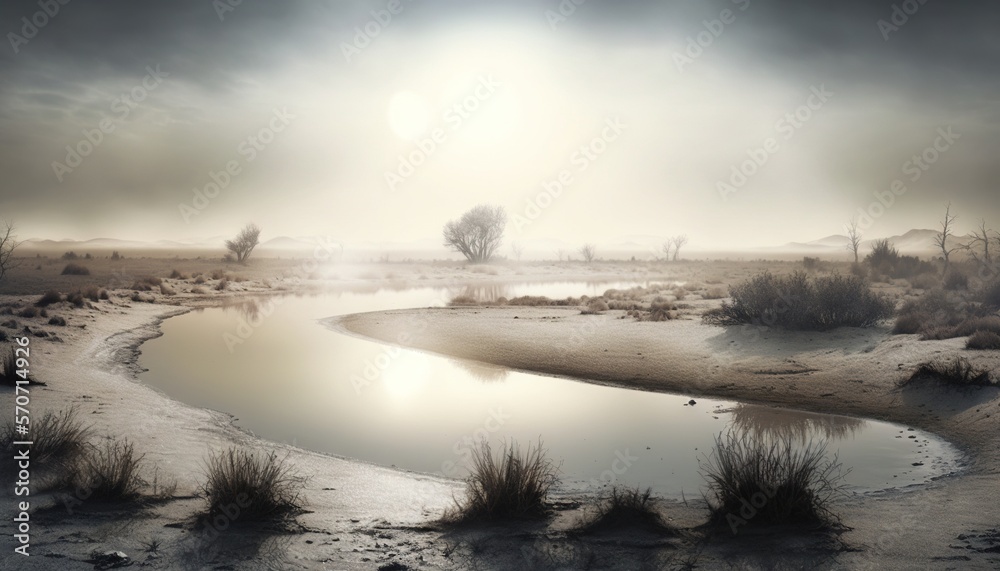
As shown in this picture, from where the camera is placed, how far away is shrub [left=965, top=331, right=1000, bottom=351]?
9.95 m

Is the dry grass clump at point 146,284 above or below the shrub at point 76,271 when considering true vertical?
below

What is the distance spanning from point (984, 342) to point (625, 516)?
8578mm

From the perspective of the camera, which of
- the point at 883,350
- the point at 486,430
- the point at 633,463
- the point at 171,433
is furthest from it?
the point at 883,350

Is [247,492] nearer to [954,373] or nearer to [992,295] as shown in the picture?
[954,373]

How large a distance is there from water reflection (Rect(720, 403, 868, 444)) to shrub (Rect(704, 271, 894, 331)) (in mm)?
5293

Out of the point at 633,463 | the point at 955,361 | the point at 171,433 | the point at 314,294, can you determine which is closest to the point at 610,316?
the point at 955,361

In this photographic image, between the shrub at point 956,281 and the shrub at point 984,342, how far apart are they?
48.5 feet

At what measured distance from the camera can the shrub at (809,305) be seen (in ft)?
44.1

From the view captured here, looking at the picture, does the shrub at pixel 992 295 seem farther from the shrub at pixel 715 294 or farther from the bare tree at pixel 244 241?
the bare tree at pixel 244 241

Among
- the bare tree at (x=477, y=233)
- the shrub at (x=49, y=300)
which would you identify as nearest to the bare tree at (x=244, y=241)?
the bare tree at (x=477, y=233)

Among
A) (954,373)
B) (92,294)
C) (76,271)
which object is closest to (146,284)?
(92,294)

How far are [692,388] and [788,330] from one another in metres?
4.42

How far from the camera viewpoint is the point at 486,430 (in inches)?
314

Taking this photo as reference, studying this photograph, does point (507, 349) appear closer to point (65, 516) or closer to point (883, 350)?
point (883, 350)
